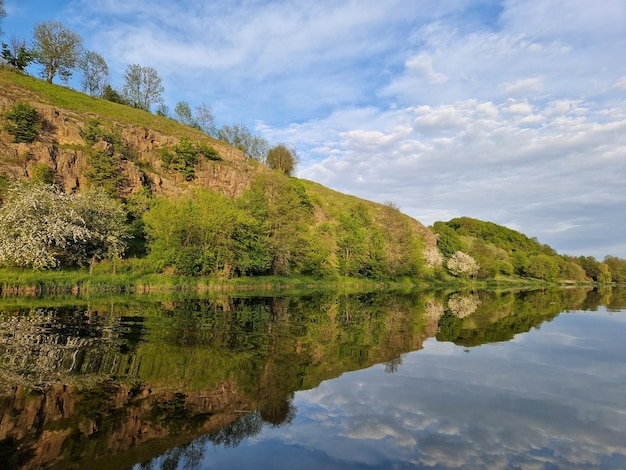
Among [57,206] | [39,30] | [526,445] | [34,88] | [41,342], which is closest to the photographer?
[526,445]

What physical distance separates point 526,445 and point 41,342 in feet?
53.3

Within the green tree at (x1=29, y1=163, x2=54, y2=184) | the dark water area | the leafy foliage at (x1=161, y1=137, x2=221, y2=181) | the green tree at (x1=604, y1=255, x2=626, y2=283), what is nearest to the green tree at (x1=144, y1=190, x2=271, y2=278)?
the green tree at (x1=29, y1=163, x2=54, y2=184)

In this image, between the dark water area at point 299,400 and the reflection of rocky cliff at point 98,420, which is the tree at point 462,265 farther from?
the reflection of rocky cliff at point 98,420

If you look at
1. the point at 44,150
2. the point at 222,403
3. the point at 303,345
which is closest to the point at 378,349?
the point at 303,345

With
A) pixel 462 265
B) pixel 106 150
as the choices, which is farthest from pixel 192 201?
pixel 462 265

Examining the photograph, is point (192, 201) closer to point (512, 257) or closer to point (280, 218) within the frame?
point (280, 218)

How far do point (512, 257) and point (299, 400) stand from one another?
533ft

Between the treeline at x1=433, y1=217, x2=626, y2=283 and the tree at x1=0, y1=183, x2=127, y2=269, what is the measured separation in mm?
104589

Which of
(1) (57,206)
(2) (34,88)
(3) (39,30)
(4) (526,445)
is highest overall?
(3) (39,30)

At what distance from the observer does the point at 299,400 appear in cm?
950

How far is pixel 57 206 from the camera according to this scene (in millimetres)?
40625

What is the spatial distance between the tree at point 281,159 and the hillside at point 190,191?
2363cm

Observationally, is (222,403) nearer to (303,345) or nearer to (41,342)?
(303,345)

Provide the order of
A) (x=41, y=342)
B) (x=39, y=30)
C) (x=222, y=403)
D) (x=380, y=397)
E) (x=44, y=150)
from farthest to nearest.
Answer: (x=39, y=30) < (x=44, y=150) < (x=41, y=342) < (x=380, y=397) < (x=222, y=403)
